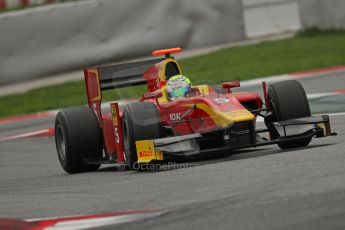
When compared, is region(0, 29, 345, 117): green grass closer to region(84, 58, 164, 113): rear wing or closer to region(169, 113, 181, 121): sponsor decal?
region(84, 58, 164, 113): rear wing

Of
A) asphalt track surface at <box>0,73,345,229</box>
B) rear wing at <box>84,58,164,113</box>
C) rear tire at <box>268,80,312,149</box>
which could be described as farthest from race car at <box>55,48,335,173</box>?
rear wing at <box>84,58,164,113</box>

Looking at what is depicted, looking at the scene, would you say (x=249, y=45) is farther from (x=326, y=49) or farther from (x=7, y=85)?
(x=7, y=85)

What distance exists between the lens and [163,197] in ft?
27.4

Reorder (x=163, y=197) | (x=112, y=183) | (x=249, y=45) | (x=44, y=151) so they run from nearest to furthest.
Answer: (x=163, y=197) → (x=112, y=183) → (x=44, y=151) → (x=249, y=45)

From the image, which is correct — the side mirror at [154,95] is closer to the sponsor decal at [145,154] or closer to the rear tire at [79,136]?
the rear tire at [79,136]

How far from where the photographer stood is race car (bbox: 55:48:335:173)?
1035cm

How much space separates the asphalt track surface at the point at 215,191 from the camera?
6.90 m

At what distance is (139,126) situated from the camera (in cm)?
1050

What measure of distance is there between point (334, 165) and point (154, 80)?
379 cm

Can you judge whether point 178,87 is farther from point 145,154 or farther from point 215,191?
point 215,191

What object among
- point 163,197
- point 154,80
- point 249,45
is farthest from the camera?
point 249,45

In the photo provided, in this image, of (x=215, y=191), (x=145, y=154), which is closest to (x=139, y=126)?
(x=145, y=154)

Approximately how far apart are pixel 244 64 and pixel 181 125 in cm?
1270

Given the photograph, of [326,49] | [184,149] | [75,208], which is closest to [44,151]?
[184,149]
